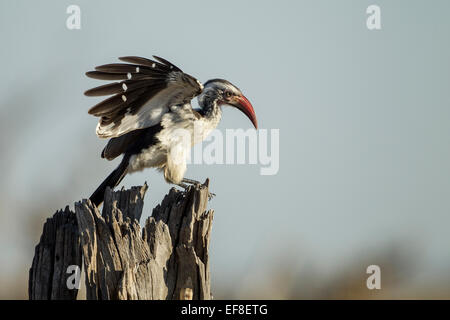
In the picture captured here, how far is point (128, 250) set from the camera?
189 inches

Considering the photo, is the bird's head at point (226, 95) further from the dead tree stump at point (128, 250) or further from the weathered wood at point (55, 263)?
the weathered wood at point (55, 263)

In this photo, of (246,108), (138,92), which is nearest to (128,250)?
(138,92)

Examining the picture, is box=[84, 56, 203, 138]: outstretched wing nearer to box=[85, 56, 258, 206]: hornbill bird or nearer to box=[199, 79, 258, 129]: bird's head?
box=[85, 56, 258, 206]: hornbill bird

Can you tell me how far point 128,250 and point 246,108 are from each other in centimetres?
338

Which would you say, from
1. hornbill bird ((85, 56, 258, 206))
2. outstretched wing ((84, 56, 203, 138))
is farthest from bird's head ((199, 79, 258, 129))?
outstretched wing ((84, 56, 203, 138))

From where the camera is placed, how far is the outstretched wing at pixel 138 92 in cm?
632

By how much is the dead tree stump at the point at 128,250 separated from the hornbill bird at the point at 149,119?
1317 mm

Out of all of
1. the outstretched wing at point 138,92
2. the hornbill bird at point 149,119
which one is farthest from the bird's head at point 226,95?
the outstretched wing at point 138,92

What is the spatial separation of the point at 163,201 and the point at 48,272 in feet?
3.38

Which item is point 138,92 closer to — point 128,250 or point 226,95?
point 226,95
